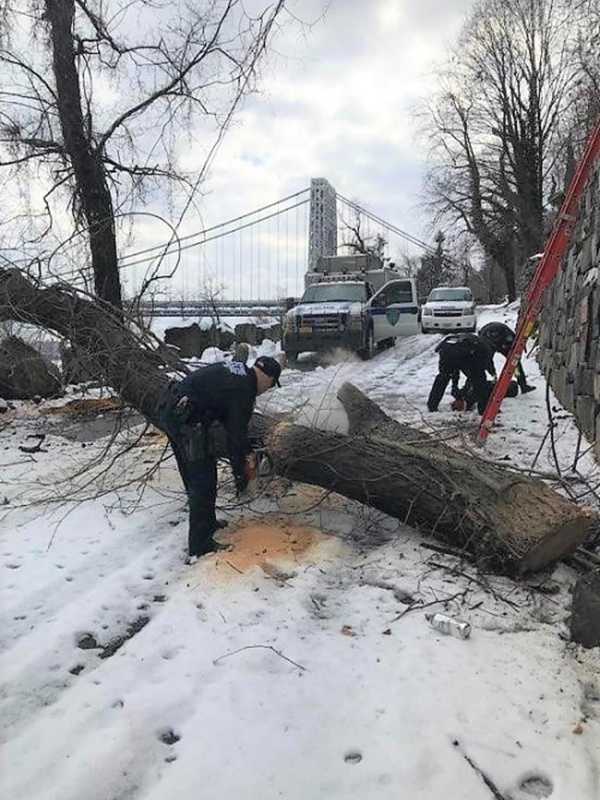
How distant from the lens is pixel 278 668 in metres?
3.01

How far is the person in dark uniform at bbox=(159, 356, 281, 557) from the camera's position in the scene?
14.1ft

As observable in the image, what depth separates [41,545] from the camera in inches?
175

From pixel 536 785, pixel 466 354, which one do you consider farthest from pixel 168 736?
pixel 466 354

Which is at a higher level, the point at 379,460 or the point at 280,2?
the point at 280,2

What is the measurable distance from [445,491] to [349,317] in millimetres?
11355

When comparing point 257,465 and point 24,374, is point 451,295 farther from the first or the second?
point 257,465

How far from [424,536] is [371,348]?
39.4ft

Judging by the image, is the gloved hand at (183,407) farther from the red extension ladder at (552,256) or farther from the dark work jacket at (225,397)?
the red extension ladder at (552,256)

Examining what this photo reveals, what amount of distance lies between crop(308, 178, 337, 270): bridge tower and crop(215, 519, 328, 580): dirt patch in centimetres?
4326

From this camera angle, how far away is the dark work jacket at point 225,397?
4391 mm

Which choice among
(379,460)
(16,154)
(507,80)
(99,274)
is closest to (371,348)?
(99,274)

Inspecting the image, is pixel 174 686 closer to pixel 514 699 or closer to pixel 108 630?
pixel 108 630

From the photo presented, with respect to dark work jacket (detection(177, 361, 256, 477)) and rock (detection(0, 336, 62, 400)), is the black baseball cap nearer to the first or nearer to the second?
dark work jacket (detection(177, 361, 256, 477))

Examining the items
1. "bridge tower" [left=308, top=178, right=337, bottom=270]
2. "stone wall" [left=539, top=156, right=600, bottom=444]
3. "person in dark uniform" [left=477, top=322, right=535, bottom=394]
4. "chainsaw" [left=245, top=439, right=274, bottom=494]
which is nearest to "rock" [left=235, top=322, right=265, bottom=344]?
"person in dark uniform" [left=477, top=322, right=535, bottom=394]
